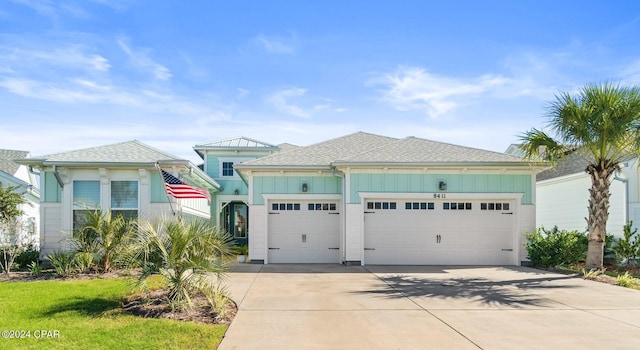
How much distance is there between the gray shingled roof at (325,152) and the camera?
16422mm

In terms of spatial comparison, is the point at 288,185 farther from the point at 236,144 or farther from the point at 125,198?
the point at 236,144

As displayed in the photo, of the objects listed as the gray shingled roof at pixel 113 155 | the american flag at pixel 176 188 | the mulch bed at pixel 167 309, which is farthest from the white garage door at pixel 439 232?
the mulch bed at pixel 167 309

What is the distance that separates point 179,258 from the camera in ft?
27.0

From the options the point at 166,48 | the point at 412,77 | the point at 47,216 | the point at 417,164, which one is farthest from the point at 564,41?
the point at 47,216

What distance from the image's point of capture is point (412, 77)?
14680 mm

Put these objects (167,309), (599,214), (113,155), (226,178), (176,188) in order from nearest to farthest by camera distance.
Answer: (167,309), (176,188), (599,214), (113,155), (226,178)

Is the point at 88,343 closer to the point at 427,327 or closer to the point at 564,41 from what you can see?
the point at 427,327

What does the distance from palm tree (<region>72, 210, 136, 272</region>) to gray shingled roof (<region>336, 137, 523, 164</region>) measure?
6.55 m

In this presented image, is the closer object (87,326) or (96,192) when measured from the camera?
(87,326)

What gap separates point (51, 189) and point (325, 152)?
350 inches

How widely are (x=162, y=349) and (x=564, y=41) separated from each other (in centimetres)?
1318

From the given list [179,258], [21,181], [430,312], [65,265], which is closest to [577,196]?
[430,312]

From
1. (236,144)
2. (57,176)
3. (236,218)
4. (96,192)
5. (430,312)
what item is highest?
(236,144)

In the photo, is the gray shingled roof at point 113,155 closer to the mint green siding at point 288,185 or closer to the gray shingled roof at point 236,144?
the mint green siding at point 288,185
